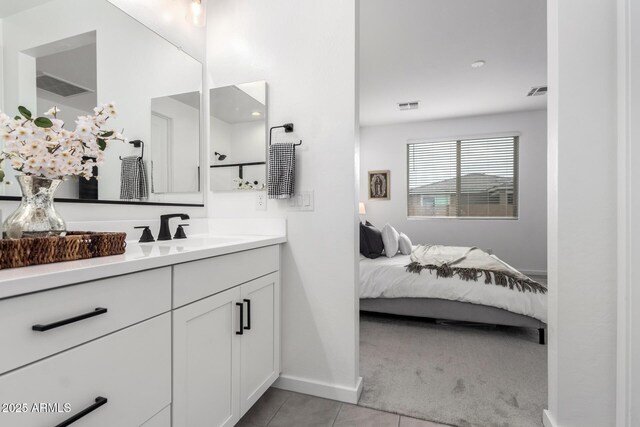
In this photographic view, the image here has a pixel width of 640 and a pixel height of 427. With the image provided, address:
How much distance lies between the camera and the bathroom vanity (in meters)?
0.68

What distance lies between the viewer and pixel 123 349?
2.91 ft

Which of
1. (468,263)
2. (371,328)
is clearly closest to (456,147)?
(468,263)

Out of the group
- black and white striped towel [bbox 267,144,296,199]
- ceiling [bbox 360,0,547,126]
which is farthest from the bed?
ceiling [bbox 360,0,547,126]

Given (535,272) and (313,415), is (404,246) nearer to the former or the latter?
(313,415)

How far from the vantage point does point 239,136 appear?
6.54ft

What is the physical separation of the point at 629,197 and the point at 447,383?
1.40m

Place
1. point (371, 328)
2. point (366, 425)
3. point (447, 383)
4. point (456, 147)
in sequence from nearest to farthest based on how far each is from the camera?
point (366, 425) → point (447, 383) → point (371, 328) → point (456, 147)

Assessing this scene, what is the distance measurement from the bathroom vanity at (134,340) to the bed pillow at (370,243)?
1.94 m

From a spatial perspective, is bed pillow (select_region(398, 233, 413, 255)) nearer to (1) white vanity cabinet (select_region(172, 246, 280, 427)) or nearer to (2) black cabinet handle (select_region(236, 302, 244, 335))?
(1) white vanity cabinet (select_region(172, 246, 280, 427))

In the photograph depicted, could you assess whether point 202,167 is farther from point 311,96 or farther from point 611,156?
point 611,156

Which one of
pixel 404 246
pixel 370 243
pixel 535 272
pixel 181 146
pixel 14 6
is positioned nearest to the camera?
pixel 14 6

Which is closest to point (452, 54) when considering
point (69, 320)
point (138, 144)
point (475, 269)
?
point (475, 269)

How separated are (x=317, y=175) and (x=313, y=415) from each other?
130 cm

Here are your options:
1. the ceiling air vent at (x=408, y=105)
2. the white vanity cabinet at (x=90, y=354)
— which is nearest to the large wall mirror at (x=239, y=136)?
the white vanity cabinet at (x=90, y=354)
